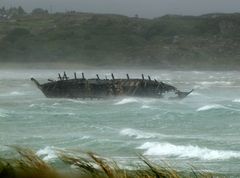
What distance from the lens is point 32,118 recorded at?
1576 inches

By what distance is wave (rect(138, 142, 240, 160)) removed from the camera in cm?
2558

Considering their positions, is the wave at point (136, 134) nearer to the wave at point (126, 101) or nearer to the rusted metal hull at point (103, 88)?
the wave at point (126, 101)

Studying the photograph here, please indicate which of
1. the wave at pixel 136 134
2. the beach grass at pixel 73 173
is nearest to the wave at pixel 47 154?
the wave at pixel 136 134

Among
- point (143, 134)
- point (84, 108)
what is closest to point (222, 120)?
point (143, 134)

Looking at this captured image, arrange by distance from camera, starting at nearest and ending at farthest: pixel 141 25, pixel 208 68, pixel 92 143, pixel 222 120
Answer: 1. pixel 92 143
2. pixel 222 120
3. pixel 208 68
4. pixel 141 25

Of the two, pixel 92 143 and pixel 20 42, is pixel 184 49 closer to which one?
pixel 20 42

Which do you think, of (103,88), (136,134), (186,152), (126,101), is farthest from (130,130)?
(103,88)

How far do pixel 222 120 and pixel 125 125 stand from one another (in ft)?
20.6

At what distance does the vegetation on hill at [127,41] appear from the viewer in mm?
158750

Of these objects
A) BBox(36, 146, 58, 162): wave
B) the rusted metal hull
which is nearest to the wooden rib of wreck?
the rusted metal hull

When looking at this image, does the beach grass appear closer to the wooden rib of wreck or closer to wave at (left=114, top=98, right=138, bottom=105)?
wave at (left=114, top=98, right=138, bottom=105)

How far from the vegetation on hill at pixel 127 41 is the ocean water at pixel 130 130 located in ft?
346

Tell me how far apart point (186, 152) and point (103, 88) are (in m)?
30.6

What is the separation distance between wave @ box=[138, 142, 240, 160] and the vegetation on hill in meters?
127
